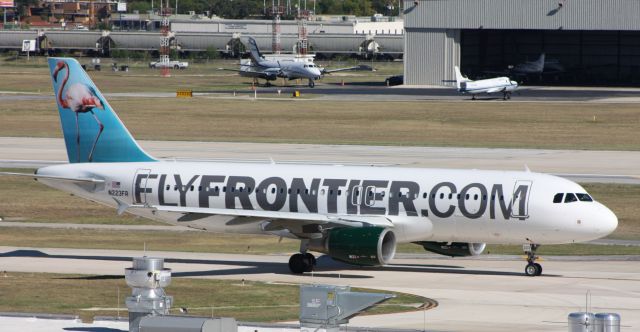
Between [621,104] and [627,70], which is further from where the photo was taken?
[627,70]

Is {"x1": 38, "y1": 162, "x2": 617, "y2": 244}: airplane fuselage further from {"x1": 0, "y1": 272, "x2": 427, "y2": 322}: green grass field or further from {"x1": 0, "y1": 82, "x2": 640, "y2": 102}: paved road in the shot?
{"x1": 0, "y1": 82, "x2": 640, "y2": 102}: paved road

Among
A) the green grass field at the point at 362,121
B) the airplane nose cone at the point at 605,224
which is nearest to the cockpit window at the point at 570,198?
the airplane nose cone at the point at 605,224

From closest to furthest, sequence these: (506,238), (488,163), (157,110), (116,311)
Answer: (116,311)
(506,238)
(488,163)
(157,110)

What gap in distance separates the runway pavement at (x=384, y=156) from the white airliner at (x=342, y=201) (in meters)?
27.5

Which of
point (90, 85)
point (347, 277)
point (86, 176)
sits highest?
point (90, 85)

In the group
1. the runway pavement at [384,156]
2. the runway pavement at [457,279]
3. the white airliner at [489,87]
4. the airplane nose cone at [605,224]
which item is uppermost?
the white airliner at [489,87]

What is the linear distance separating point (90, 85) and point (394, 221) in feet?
41.6

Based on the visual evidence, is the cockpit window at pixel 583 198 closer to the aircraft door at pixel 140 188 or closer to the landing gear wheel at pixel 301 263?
the landing gear wheel at pixel 301 263

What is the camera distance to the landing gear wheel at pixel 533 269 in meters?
41.0

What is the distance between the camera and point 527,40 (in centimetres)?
16562

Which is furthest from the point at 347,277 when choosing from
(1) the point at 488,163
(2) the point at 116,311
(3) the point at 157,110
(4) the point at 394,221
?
(3) the point at 157,110

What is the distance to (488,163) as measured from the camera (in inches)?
2977

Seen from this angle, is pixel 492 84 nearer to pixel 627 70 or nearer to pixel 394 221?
pixel 627 70

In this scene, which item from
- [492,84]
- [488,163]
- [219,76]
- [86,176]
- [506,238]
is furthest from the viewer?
[219,76]
